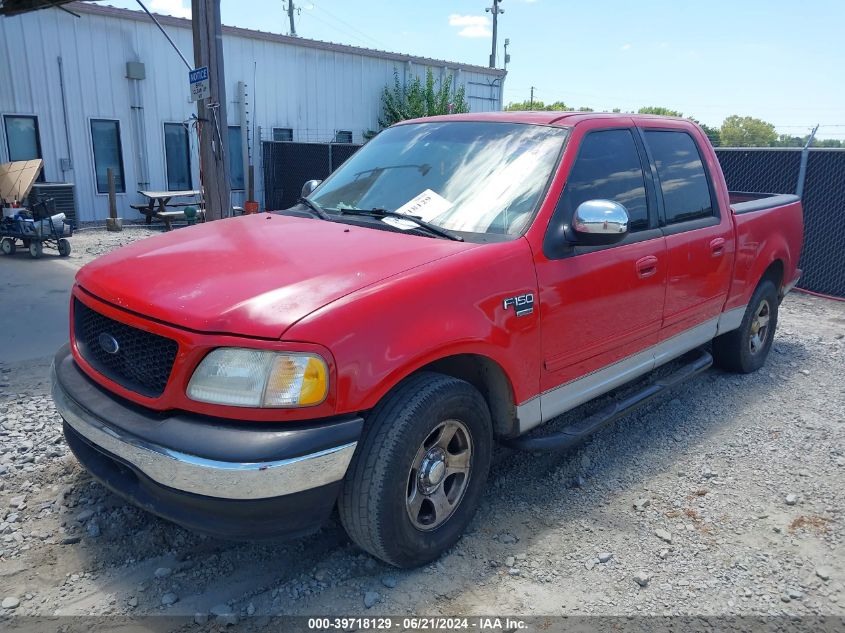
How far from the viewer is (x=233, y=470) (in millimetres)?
2293

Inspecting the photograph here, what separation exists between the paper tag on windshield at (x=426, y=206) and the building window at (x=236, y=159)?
538 inches

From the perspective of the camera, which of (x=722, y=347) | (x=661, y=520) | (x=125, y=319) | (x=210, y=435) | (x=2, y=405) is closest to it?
(x=210, y=435)

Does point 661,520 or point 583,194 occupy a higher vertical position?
point 583,194

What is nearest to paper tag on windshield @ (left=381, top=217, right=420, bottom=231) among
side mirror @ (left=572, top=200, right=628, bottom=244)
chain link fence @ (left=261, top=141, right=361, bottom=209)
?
side mirror @ (left=572, top=200, right=628, bottom=244)

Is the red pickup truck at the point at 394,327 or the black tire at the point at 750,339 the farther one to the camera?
the black tire at the point at 750,339

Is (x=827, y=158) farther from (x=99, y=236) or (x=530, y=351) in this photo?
(x=99, y=236)

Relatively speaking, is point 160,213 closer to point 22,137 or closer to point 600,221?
point 22,137

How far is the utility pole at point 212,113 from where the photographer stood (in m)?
7.91

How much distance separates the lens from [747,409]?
487cm

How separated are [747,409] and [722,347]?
0.70 metres

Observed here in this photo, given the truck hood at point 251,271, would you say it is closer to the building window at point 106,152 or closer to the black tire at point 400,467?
the black tire at point 400,467

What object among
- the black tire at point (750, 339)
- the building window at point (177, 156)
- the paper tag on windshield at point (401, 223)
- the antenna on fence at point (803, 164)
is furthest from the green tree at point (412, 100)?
the paper tag on windshield at point (401, 223)

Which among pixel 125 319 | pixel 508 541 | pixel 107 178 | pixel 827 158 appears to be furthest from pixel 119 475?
pixel 107 178

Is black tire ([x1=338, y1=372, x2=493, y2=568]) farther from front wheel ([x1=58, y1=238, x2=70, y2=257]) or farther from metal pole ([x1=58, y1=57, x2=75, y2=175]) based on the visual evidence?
metal pole ([x1=58, y1=57, x2=75, y2=175])
